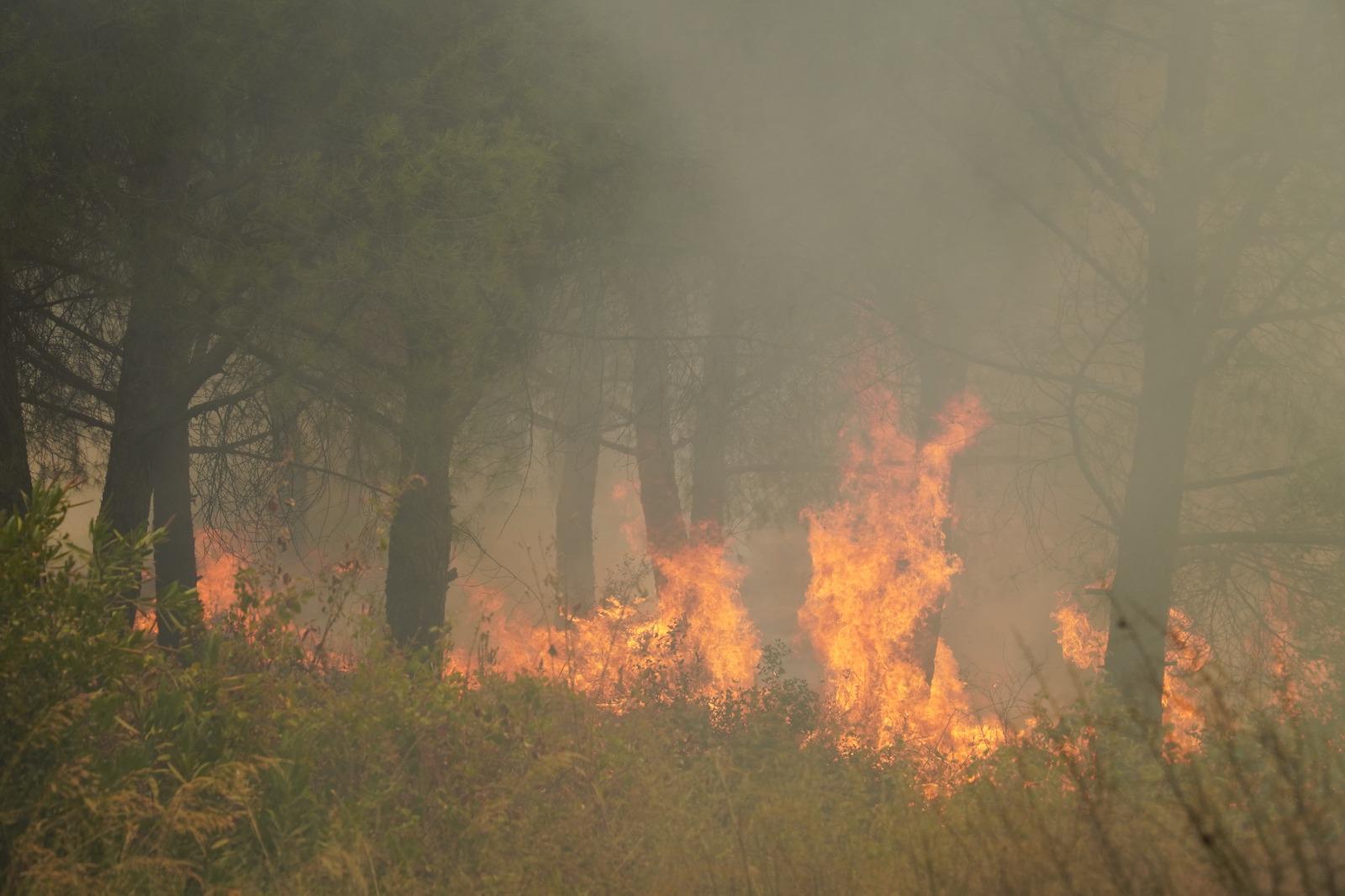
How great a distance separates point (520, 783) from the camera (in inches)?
255

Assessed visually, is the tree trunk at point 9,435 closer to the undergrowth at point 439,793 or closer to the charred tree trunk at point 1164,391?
the undergrowth at point 439,793

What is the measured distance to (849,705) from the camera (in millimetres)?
14422

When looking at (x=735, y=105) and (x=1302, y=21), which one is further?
(x=735, y=105)

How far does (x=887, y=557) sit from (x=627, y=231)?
6.68 metres

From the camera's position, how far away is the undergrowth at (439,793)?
15.3 ft

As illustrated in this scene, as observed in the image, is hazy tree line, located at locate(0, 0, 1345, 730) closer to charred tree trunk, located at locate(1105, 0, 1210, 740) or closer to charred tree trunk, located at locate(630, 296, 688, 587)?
charred tree trunk, located at locate(1105, 0, 1210, 740)

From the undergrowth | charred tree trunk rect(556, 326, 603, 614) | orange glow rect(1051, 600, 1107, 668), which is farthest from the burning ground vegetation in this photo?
charred tree trunk rect(556, 326, 603, 614)

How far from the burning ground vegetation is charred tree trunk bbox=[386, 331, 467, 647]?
233 centimetres

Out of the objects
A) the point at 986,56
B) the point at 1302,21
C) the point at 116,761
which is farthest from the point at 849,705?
the point at 116,761

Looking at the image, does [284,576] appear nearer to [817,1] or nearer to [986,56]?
[817,1]

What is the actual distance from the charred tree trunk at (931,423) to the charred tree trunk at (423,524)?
782cm

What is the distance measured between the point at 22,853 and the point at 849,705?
10.9m

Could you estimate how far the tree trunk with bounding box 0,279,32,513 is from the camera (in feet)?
30.0

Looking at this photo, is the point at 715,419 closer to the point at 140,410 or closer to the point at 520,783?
the point at 140,410
